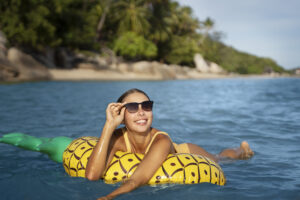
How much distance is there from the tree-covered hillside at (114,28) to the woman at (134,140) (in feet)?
70.6

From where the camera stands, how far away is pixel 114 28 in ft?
127

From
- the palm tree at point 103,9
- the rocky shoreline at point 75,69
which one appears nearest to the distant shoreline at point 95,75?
the rocky shoreline at point 75,69

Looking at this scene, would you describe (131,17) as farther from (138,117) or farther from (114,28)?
(138,117)

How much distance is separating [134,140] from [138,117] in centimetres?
40

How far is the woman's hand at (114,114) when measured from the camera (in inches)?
122

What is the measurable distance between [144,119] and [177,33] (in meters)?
48.5

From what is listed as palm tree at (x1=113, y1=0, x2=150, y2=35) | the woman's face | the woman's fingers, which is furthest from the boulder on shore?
the woman's fingers

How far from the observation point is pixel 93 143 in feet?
11.9

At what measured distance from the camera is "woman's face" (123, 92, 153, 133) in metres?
3.19

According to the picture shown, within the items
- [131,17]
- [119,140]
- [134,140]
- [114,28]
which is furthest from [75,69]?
[134,140]

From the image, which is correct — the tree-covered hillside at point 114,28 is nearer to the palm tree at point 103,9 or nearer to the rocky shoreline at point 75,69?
the palm tree at point 103,9

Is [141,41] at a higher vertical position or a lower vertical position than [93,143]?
higher

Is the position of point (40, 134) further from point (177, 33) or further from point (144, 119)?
point (177, 33)

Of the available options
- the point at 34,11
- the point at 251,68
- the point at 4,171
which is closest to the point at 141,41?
the point at 34,11
